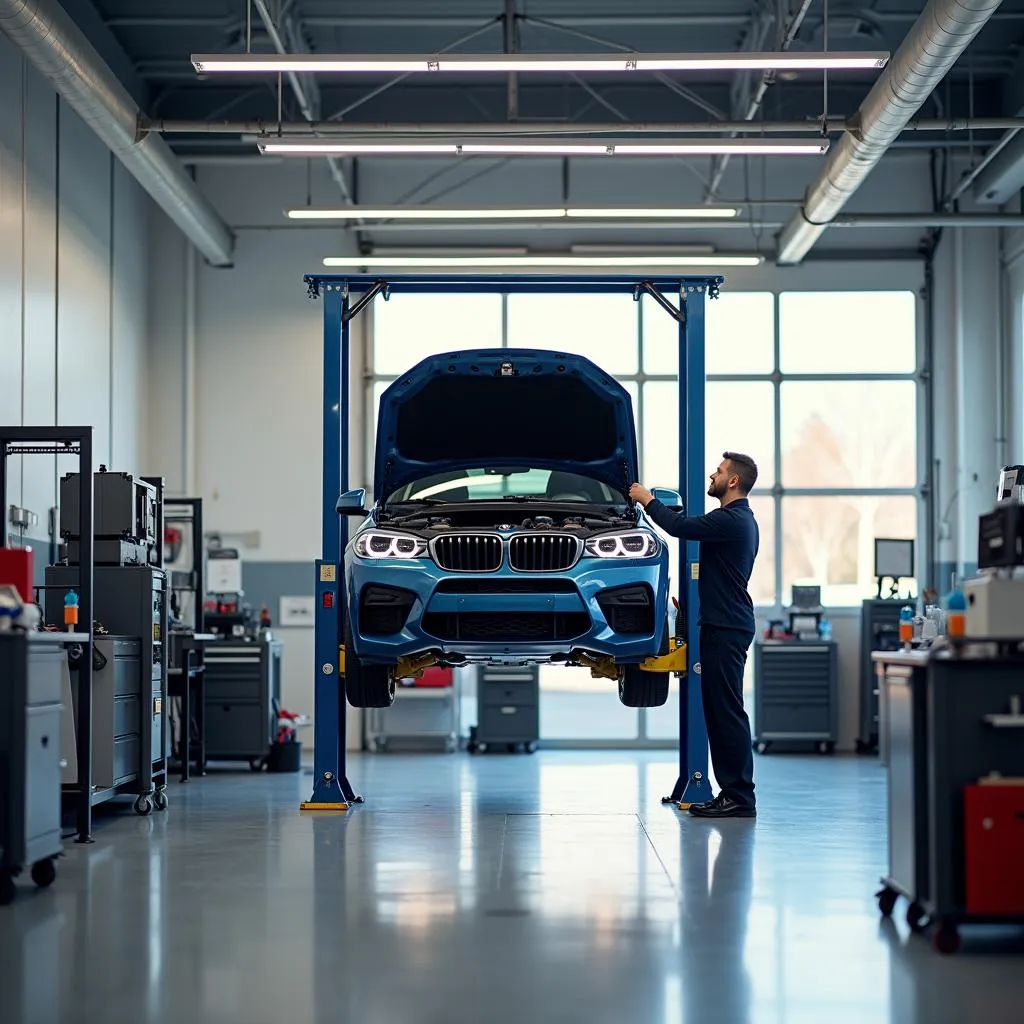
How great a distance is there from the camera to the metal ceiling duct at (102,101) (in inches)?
318

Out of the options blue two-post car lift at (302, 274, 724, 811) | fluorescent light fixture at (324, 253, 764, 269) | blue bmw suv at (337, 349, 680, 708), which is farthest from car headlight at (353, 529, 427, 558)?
fluorescent light fixture at (324, 253, 764, 269)

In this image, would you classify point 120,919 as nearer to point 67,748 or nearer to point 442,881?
point 442,881

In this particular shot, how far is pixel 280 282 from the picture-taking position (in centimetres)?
1376

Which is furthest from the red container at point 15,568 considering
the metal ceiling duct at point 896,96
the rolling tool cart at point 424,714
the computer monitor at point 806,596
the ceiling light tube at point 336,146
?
the computer monitor at point 806,596

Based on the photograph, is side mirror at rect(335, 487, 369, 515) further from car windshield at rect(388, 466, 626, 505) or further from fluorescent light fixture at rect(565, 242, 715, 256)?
fluorescent light fixture at rect(565, 242, 715, 256)

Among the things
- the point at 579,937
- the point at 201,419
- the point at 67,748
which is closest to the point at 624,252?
the point at 201,419

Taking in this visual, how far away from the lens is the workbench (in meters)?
4.06

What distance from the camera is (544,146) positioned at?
9273 mm

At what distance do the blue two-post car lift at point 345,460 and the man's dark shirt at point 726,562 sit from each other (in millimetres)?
321

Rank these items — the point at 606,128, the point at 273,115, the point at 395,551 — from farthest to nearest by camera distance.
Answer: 1. the point at 273,115
2. the point at 606,128
3. the point at 395,551

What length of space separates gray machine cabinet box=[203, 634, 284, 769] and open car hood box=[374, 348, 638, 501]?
3.55 metres

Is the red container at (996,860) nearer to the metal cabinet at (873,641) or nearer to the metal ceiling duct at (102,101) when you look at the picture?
the metal ceiling duct at (102,101)

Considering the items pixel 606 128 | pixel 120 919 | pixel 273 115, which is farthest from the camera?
pixel 273 115

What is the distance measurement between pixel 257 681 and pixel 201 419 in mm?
3932
